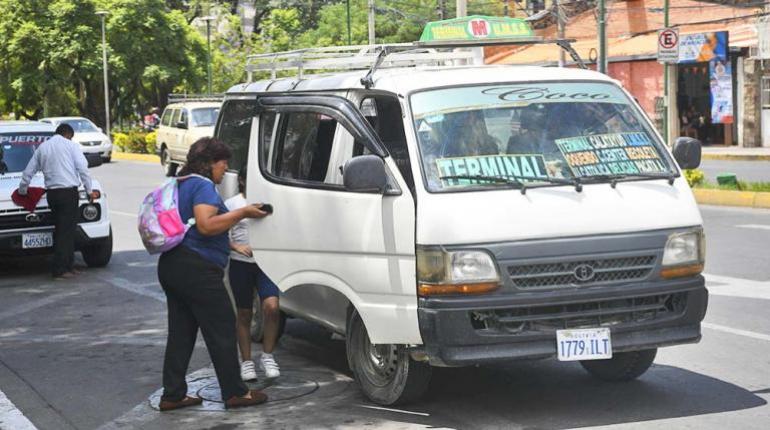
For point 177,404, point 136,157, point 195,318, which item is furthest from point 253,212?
point 136,157

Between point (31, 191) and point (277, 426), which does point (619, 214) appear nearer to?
point (277, 426)

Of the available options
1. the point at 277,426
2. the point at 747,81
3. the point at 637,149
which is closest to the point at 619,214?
the point at 637,149

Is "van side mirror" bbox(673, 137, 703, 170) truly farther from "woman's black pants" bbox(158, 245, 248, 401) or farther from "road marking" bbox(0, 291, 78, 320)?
"road marking" bbox(0, 291, 78, 320)

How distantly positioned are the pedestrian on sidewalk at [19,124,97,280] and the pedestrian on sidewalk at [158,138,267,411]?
617 cm

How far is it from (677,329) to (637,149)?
1090 millimetres

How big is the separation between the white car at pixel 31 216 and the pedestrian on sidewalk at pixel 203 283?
Answer: 6596 mm

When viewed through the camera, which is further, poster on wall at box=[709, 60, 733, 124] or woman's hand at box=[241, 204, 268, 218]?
poster on wall at box=[709, 60, 733, 124]

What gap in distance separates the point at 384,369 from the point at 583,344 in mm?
1210

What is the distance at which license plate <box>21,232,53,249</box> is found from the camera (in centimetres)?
1346

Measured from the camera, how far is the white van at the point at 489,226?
21.6ft

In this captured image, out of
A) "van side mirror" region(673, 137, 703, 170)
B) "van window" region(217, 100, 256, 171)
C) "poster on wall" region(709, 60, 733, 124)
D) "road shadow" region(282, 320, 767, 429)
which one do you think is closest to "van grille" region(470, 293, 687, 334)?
"road shadow" region(282, 320, 767, 429)

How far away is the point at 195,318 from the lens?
736 cm

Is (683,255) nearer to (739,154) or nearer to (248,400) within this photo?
(248,400)

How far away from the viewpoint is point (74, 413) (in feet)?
24.7
